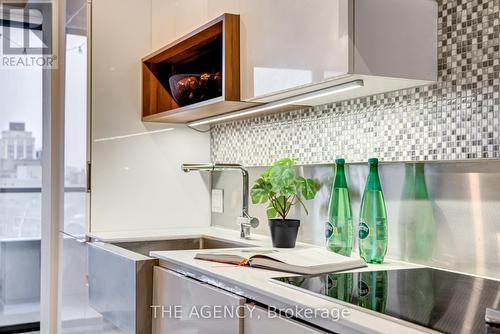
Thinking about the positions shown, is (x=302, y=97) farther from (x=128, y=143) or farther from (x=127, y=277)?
(x=128, y=143)

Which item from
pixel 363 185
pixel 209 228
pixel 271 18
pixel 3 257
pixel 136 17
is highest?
pixel 136 17

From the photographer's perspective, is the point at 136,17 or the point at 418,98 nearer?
the point at 418,98

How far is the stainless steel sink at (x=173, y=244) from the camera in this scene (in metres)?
2.36

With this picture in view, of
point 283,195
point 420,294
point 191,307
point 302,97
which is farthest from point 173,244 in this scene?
point 420,294

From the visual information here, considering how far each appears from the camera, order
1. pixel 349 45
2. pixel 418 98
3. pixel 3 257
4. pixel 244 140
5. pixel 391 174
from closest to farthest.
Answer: pixel 349 45 → pixel 418 98 → pixel 391 174 → pixel 244 140 → pixel 3 257

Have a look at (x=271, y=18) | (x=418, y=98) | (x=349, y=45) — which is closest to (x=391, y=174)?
(x=418, y=98)

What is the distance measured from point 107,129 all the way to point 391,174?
1.42 meters

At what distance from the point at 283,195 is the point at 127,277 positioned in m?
0.63

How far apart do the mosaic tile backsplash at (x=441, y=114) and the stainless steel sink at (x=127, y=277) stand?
0.57 meters

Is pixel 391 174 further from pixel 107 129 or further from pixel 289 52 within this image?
pixel 107 129

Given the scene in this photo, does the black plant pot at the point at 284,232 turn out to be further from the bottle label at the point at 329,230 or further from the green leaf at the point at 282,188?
the bottle label at the point at 329,230

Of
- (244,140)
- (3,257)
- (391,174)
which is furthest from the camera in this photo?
(3,257)

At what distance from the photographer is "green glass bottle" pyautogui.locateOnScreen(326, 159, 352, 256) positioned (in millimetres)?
1770

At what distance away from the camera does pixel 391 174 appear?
5.74 feet
